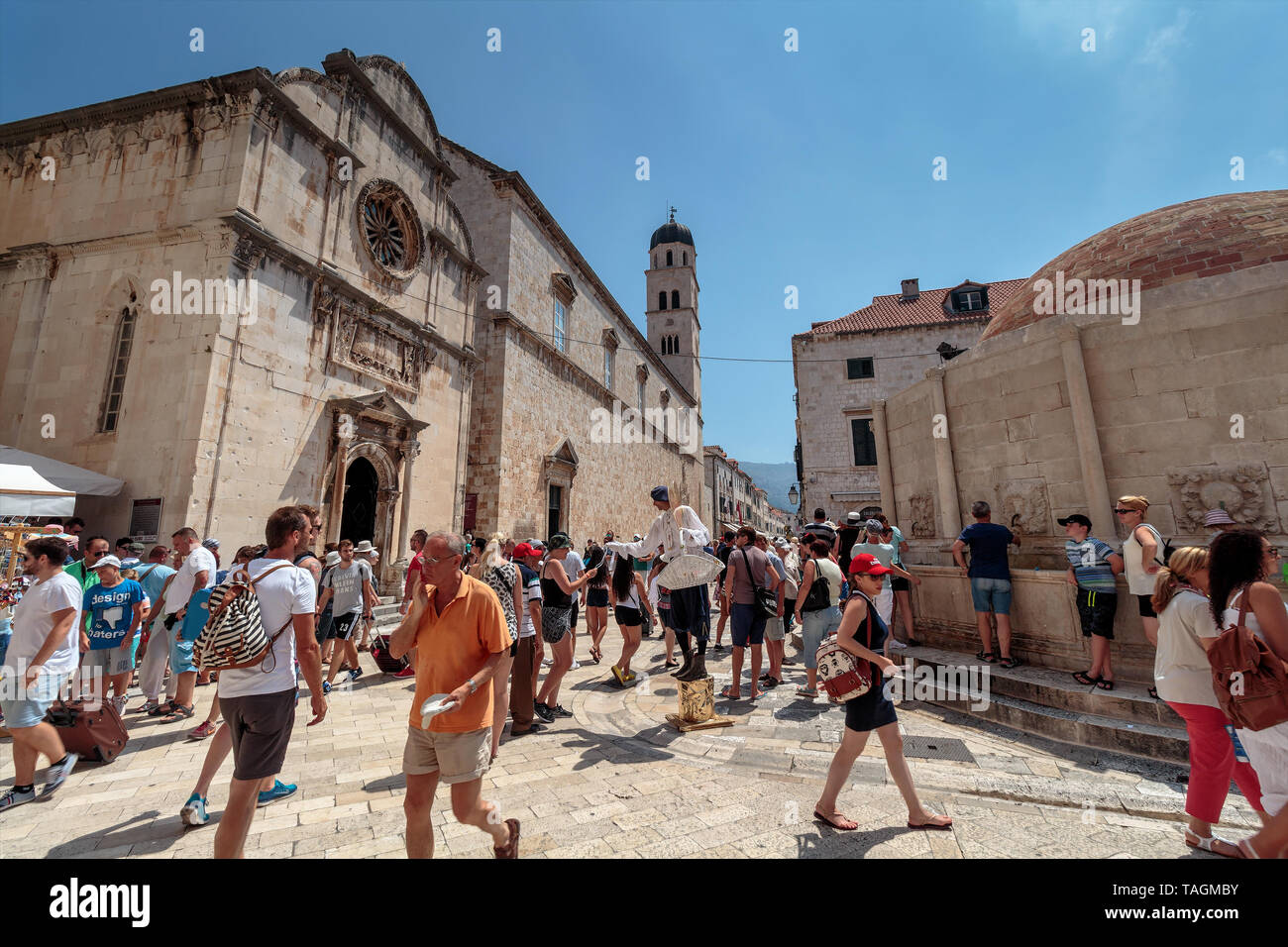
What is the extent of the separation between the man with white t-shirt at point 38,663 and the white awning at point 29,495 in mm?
5117

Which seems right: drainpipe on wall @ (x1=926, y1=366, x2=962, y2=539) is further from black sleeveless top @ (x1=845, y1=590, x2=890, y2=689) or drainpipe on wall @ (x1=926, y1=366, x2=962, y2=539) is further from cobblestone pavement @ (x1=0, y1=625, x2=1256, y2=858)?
black sleeveless top @ (x1=845, y1=590, x2=890, y2=689)

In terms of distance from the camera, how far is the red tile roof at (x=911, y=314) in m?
24.2

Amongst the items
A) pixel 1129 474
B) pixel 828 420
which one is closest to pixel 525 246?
pixel 828 420

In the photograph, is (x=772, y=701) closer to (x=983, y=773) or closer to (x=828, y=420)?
(x=983, y=773)

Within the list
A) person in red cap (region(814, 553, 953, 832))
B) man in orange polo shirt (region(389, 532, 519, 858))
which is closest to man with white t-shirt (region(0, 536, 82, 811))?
man in orange polo shirt (region(389, 532, 519, 858))

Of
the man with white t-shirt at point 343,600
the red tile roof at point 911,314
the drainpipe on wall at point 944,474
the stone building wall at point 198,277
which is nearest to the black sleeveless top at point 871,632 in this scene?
the drainpipe on wall at point 944,474

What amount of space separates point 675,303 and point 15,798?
4487 cm

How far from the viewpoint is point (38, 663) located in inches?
137

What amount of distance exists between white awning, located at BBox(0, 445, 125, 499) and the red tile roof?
25141 millimetres

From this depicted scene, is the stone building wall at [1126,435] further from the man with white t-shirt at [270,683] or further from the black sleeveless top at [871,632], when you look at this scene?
the man with white t-shirt at [270,683]

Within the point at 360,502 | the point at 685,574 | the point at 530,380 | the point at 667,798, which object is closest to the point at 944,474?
the point at 685,574

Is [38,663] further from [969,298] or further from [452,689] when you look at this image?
[969,298]

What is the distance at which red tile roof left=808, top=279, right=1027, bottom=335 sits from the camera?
24.2 meters

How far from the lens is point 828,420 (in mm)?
24391
